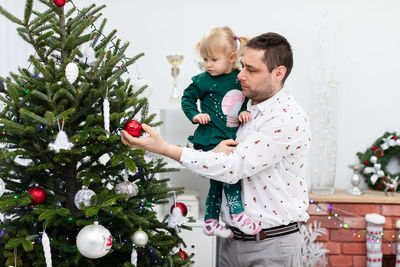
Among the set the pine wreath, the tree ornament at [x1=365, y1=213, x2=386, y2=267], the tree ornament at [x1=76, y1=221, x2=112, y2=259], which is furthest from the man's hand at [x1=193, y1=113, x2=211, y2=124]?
the pine wreath

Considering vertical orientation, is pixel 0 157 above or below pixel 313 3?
below

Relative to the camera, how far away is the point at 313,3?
3.43m

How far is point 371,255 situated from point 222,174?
2.01 m

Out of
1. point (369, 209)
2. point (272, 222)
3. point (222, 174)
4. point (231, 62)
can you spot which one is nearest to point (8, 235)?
point (222, 174)

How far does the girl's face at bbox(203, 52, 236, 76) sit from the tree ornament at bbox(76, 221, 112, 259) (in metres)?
0.81

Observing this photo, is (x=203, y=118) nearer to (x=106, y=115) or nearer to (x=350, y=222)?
(x=106, y=115)

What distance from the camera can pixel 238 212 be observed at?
5.36 feet

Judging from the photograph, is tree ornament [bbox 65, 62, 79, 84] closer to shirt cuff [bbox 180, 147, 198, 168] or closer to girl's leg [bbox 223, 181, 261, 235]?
shirt cuff [bbox 180, 147, 198, 168]

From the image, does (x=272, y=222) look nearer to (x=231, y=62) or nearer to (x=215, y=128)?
(x=215, y=128)

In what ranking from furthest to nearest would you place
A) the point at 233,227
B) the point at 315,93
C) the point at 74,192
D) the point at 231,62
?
the point at 315,93, the point at 231,62, the point at 233,227, the point at 74,192

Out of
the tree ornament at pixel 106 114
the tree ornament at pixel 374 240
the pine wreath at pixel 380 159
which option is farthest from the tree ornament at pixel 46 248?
the pine wreath at pixel 380 159

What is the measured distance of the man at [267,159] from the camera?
1537mm

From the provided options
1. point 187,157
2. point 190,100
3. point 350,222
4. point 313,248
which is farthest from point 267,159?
point 350,222

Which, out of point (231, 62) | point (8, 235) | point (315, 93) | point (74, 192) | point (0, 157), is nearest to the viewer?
point (0, 157)
